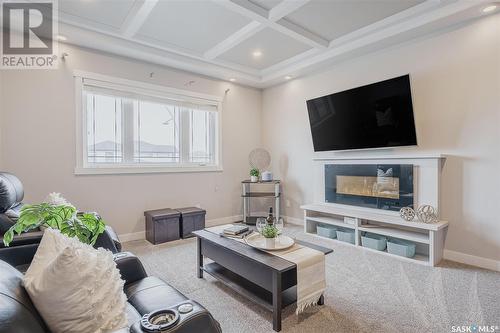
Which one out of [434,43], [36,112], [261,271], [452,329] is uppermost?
[434,43]

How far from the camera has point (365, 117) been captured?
3.76 metres

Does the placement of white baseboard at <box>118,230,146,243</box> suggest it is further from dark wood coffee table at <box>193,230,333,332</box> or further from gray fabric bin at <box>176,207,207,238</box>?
dark wood coffee table at <box>193,230,333,332</box>

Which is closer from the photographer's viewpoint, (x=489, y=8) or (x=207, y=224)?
(x=489, y=8)

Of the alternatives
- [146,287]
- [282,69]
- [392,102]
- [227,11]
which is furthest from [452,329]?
[282,69]

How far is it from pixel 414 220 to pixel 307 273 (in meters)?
2.00

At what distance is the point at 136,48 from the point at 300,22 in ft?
7.53

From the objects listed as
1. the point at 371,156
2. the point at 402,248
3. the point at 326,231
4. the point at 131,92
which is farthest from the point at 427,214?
the point at 131,92

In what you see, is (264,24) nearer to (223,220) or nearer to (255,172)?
(255,172)

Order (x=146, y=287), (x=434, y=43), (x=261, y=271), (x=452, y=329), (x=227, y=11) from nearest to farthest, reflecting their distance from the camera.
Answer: (x=146, y=287) < (x=452, y=329) < (x=261, y=271) < (x=227, y=11) < (x=434, y=43)

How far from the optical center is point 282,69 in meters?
4.72

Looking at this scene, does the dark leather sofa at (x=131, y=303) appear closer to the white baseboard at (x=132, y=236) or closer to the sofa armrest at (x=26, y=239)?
the sofa armrest at (x=26, y=239)

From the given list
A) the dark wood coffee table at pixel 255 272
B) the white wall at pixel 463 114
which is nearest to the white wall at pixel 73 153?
the dark wood coffee table at pixel 255 272

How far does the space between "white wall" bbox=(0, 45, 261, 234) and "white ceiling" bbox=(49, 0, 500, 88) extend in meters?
0.34

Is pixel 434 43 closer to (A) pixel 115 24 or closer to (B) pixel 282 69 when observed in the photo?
(B) pixel 282 69
